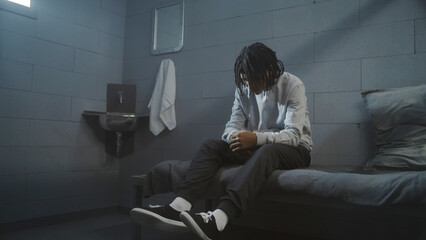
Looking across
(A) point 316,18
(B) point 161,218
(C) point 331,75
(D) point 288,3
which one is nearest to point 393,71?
(C) point 331,75

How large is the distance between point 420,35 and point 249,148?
1.20m

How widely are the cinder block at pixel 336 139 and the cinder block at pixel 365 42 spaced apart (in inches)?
17.2

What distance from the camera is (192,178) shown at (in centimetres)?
158

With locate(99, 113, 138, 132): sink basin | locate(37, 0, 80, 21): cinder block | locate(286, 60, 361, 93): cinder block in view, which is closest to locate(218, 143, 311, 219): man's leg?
locate(286, 60, 361, 93): cinder block

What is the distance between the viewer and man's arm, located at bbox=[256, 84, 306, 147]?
5.36 feet

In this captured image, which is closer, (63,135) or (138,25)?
(63,135)

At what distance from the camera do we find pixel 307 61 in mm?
2238

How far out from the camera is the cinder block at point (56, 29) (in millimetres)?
2501

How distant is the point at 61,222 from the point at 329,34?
7.67 ft

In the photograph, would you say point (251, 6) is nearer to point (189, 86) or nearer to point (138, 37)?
point (189, 86)

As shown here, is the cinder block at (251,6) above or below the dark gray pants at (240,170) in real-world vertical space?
above

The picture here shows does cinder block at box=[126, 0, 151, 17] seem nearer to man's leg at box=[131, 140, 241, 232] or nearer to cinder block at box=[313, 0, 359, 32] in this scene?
cinder block at box=[313, 0, 359, 32]

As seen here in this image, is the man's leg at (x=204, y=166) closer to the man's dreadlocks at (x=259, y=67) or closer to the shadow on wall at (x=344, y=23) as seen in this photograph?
the man's dreadlocks at (x=259, y=67)

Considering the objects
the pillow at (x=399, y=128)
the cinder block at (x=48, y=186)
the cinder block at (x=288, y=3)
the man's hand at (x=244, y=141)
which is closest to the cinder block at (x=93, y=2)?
the cinder block at (x=48, y=186)
